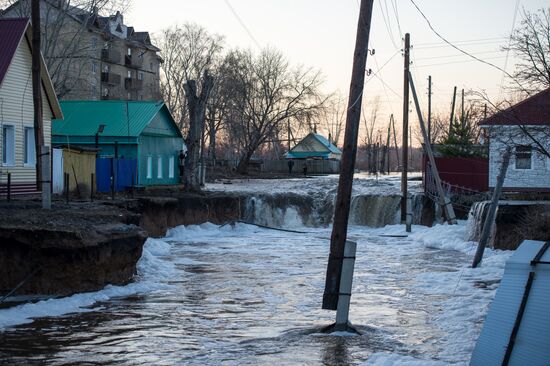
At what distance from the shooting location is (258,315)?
48.5 ft

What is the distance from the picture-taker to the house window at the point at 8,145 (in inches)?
1142

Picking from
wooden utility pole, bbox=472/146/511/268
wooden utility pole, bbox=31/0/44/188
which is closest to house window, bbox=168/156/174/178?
wooden utility pole, bbox=31/0/44/188

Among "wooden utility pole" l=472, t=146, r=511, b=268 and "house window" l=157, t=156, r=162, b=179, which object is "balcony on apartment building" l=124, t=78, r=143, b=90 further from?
"wooden utility pole" l=472, t=146, r=511, b=268

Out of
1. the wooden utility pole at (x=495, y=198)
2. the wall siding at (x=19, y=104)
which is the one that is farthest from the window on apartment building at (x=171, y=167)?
the wooden utility pole at (x=495, y=198)

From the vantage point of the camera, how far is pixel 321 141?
348 ft

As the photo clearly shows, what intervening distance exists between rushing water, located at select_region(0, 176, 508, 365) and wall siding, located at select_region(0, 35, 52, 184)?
662cm

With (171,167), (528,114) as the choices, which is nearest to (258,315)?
(528,114)

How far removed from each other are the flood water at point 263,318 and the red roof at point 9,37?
9722mm

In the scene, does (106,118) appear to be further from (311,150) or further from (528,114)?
(311,150)

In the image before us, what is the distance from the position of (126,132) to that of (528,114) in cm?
2022

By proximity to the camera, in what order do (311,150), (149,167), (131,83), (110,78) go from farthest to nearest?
1. (311,150)
2. (131,83)
3. (110,78)
4. (149,167)

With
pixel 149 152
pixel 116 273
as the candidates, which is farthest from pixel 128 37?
pixel 116 273

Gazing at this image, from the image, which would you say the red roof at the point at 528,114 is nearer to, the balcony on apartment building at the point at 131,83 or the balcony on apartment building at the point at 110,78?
the balcony on apartment building at the point at 110,78

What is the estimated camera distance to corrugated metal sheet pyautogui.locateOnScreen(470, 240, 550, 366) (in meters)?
7.90
